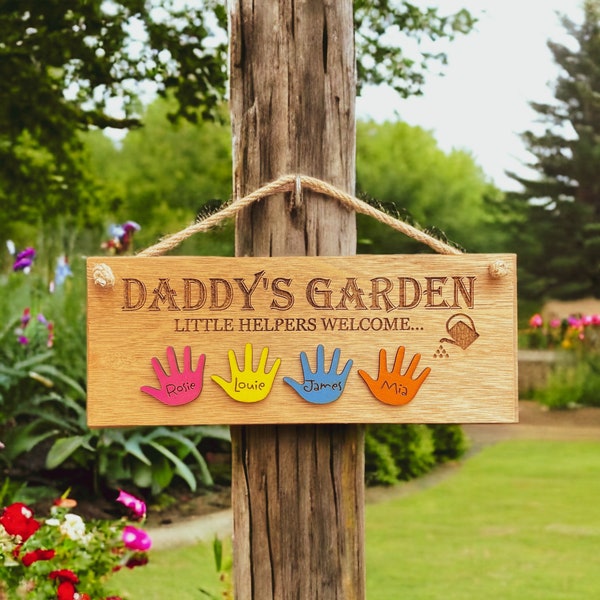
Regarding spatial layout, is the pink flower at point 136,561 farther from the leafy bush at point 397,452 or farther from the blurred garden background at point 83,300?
the leafy bush at point 397,452

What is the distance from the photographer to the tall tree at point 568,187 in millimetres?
21812

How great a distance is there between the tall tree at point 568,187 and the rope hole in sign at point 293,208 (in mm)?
19599

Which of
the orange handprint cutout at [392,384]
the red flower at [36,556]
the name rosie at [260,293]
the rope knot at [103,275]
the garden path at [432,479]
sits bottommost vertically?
the garden path at [432,479]

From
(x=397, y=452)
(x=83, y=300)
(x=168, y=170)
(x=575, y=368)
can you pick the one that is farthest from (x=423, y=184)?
(x=83, y=300)

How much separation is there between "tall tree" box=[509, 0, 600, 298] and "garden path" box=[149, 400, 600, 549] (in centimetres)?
984

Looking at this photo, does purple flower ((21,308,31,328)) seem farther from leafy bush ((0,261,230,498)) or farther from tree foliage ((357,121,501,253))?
tree foliage ((357,121,501,253))

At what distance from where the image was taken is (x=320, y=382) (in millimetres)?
2102

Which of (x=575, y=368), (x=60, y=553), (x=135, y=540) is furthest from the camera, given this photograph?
(x=575, y=368)

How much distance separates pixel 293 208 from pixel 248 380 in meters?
0.43

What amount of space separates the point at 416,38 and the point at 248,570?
190 inches

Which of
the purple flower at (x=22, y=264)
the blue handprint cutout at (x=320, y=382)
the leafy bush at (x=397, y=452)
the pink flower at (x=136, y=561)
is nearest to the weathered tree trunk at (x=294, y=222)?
the blue handprint cutout at (x=320, y=382)

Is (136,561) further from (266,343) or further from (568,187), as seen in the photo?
(568,187)

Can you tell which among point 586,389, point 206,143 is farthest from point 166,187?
point 586,389

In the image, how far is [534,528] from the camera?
221 inches
